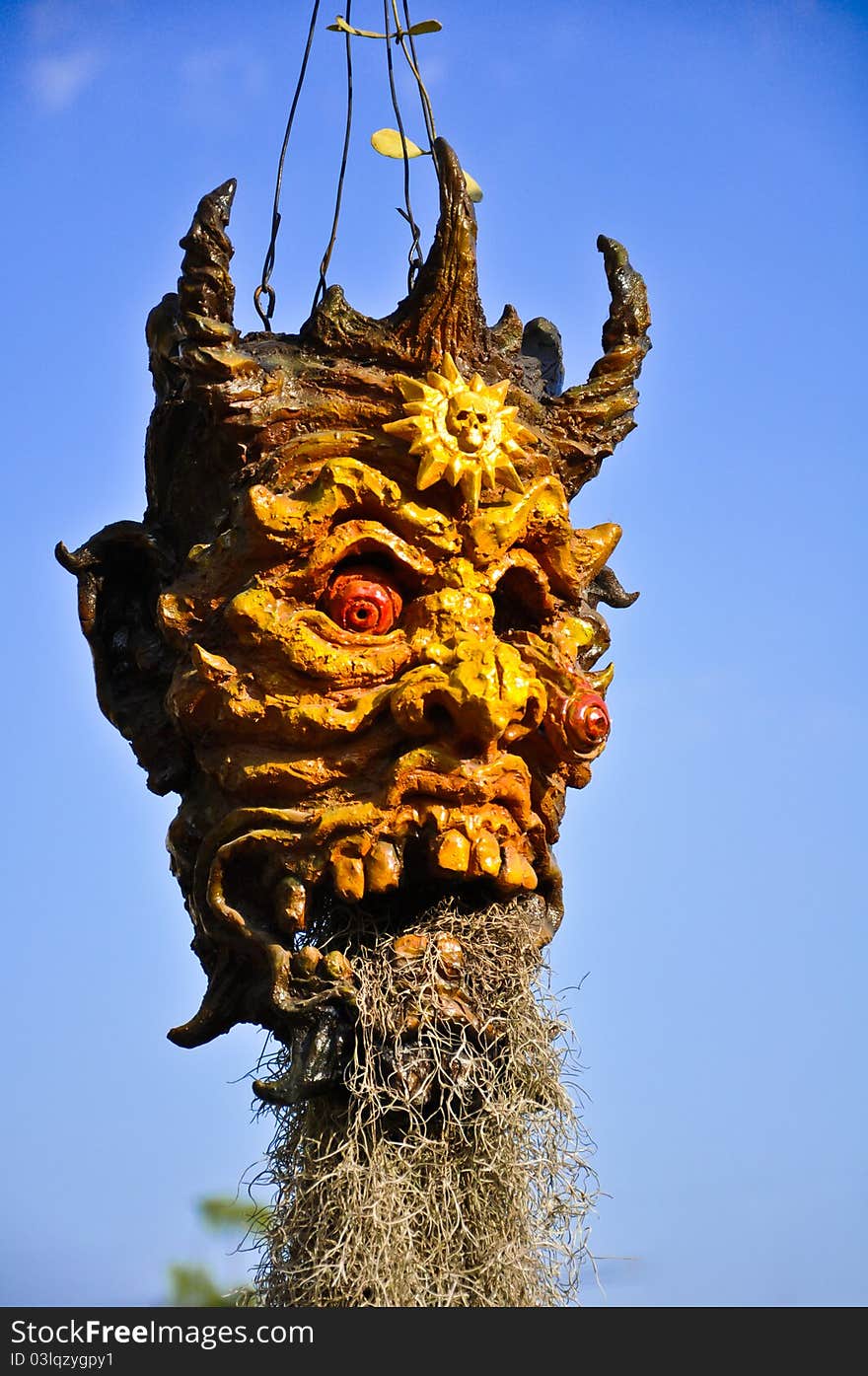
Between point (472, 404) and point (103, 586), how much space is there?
0.90m

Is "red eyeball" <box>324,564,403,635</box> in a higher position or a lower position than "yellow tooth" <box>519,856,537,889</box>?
higher

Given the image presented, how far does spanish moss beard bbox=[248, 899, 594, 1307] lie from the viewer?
12.2ft

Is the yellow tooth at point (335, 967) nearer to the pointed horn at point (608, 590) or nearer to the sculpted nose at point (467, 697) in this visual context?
the sculpted nose at point (467, 697)

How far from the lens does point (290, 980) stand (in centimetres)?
379

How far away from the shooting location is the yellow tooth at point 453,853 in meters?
3.80

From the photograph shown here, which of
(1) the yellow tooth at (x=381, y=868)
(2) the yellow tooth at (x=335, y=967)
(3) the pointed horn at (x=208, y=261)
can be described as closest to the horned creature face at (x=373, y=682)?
(1) the yellow tooth at (x=381, y=868)

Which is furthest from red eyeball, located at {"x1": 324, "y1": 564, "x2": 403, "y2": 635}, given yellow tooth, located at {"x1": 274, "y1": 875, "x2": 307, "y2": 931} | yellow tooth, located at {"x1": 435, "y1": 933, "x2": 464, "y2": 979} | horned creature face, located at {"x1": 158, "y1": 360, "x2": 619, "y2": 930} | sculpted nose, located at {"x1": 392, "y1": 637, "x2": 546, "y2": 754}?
yellow tooth, located at {"x1": 435, "y1": 933, "x2": 464, "y2": 979}

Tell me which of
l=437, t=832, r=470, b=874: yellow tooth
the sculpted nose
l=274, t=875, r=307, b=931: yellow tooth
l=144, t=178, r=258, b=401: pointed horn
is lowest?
l=274, t=875, r=307, b=931: yellow tooth

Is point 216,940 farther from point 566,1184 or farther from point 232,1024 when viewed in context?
point 566,1184

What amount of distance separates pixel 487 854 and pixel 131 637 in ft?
3.20

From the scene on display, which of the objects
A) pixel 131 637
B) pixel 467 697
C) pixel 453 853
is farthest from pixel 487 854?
pixel 131 637

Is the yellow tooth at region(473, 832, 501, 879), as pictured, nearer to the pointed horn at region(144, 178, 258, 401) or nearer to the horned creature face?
the horned creature face

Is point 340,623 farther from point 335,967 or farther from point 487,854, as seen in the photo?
point 335,967

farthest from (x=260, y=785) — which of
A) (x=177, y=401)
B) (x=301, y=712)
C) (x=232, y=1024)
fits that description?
(x=177, y=401)
